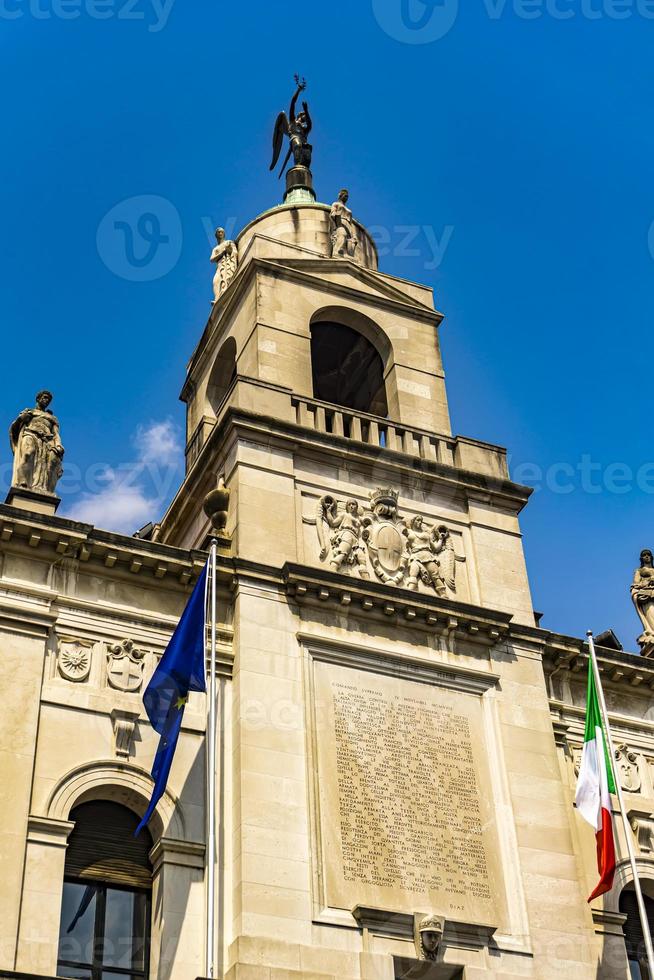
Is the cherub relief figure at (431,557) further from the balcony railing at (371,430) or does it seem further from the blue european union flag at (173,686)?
the blue european union flag at (173,686)

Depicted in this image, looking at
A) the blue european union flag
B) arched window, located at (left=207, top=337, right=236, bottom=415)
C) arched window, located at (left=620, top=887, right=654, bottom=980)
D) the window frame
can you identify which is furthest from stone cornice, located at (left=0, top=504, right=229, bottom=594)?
arched window, located at (left=620, top=887, right=654, bottom=980)

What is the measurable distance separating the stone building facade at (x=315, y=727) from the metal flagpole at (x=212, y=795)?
42cm

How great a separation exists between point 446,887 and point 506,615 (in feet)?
18.6

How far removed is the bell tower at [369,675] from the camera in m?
22.1

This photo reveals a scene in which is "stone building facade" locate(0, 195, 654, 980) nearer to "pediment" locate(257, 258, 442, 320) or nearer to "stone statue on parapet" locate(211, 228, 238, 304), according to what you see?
"pediment" locate(257, 258, 442, 320)

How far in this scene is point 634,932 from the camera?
2541 centimetres

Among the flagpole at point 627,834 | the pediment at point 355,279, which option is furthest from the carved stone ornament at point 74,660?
the pediment at point 355,279

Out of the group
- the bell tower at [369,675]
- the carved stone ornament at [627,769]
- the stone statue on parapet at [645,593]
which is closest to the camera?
the bell tower at [369,675]

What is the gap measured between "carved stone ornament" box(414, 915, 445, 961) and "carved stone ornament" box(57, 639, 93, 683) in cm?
669

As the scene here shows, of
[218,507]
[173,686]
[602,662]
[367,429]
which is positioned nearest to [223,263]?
[367,429]

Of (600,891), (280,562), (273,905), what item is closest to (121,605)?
(280,562)

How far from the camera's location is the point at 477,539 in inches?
1110

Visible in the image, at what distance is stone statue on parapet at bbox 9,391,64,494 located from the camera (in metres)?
25.4

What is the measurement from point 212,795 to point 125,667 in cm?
304
